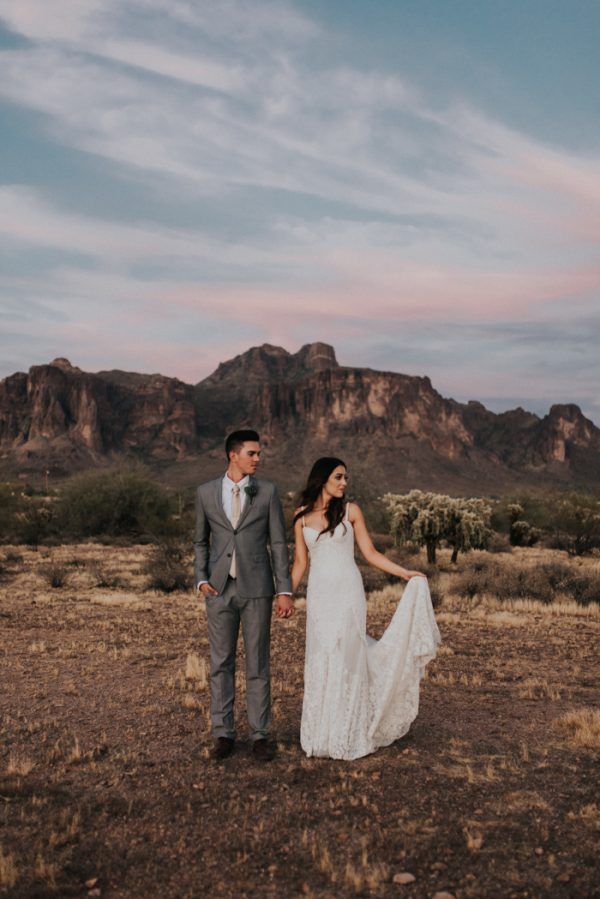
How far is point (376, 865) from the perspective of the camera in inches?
157

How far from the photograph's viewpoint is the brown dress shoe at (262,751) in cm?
570

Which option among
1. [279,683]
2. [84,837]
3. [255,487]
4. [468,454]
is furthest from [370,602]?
[468,454]

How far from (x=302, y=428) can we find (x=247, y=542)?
141536mm

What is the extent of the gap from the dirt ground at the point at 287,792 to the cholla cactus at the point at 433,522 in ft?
43.0

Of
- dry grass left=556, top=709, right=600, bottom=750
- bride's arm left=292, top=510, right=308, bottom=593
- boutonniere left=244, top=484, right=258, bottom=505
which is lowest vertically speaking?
dry grass left=556, top=709, right=600, bottom=750

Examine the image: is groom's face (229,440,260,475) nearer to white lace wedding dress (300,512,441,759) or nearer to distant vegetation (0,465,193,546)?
white lace wedding dress (300,512,441,759)

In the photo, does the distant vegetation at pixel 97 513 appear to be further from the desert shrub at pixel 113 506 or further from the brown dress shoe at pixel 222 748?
the brown dress shoe at pixel 222 748

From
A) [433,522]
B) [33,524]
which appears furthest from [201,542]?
[33,524]

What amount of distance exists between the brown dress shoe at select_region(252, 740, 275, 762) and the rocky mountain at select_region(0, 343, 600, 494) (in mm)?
105181

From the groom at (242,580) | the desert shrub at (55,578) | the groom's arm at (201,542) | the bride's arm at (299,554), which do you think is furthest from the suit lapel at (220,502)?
the desert shrub at (55,578)

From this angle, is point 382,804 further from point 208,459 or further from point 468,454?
point 468,454

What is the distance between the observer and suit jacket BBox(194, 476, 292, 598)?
577 centimetres

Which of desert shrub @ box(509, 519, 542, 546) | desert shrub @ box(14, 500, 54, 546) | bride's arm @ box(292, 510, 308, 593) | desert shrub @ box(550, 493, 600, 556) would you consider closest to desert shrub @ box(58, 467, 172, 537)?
desert shrub @ box(14, 500, 54, 546)

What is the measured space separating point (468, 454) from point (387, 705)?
5334 inches
